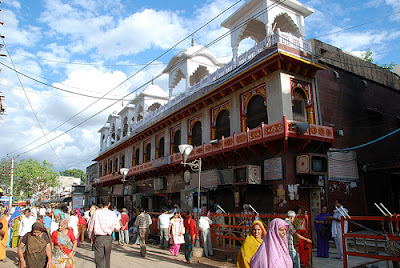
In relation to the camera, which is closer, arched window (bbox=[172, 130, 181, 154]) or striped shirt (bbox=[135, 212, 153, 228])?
striped shirt (bbox=[135, 212, 153, 228])

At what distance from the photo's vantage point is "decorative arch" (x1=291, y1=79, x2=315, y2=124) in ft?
48.8

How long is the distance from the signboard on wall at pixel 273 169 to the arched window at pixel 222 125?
12.8 feet

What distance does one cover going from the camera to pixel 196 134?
20453 millimetres

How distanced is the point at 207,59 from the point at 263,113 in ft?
32.8

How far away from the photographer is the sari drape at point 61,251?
5678 mm

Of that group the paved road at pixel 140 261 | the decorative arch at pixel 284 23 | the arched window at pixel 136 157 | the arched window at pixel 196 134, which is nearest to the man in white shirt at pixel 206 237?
the paved road at pixel 140 261

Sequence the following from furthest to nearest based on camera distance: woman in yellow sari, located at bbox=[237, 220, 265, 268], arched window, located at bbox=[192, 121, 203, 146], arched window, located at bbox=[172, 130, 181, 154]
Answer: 1. arched window, located at bbox=[172, 130, 181, 154]
2. arched window, located at bbox=[192, 121, 203, 146]
3. woman in yellow sari, located at bbox=[237, 220, 265, 268]

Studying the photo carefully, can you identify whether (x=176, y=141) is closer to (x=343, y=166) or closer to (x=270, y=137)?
(x=270, y=137)

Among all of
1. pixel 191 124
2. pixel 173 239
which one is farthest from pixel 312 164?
pixel 191 124

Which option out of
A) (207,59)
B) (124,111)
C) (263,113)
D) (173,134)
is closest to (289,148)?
(263,113)

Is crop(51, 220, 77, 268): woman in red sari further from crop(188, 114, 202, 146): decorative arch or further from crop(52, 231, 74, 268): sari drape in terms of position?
crop(188, 114, 202, 146): decorative arch

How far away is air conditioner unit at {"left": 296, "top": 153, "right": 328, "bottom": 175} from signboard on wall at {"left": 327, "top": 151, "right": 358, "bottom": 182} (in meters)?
1.17

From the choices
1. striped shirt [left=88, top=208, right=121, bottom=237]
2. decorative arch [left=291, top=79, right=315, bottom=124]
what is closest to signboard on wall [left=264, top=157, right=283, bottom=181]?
decorative arch [left=291, top=79, right=315, bottom=124]

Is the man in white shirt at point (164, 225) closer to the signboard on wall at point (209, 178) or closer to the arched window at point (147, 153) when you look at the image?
the signboard on wall at point (209, 178)
